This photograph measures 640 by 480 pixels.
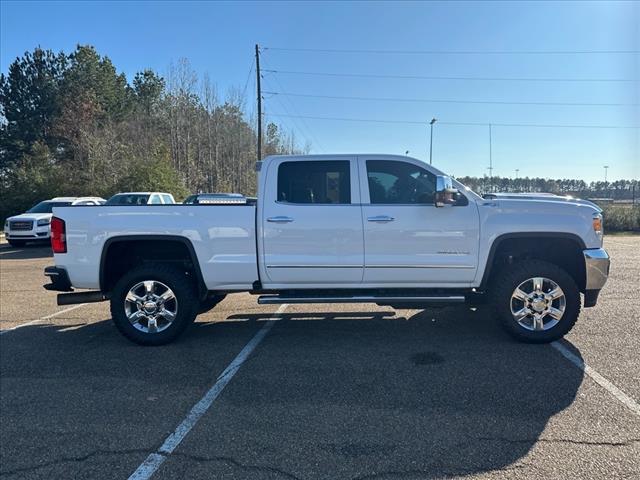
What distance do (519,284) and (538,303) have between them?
0.30 metres

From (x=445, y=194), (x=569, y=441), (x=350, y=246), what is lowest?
(x=569, y=441)

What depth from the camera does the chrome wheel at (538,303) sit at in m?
5.16

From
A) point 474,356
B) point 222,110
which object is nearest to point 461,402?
point 474,356

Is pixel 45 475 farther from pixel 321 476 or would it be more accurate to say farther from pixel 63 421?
pixel 321 476

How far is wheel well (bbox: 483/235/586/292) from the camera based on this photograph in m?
5.27

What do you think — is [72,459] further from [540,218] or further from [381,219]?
[540,218]

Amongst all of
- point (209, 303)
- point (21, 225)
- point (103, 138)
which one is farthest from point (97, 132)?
point (209, 303)

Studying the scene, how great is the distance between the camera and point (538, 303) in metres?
5.15

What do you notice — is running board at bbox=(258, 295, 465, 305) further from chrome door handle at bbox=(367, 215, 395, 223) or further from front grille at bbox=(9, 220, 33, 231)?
front grille at bbox=(9, 220, 33, 231)

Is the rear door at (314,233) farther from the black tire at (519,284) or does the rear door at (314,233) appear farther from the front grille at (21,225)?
the front grille at (21,225)

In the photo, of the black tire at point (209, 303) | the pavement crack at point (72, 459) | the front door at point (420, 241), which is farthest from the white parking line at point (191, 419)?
the front door at point (420, 241)

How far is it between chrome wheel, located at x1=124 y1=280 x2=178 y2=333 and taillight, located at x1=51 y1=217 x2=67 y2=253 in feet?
3.01

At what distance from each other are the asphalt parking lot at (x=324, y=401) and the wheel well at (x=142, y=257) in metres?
0.77

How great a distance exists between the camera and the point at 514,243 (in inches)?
213
